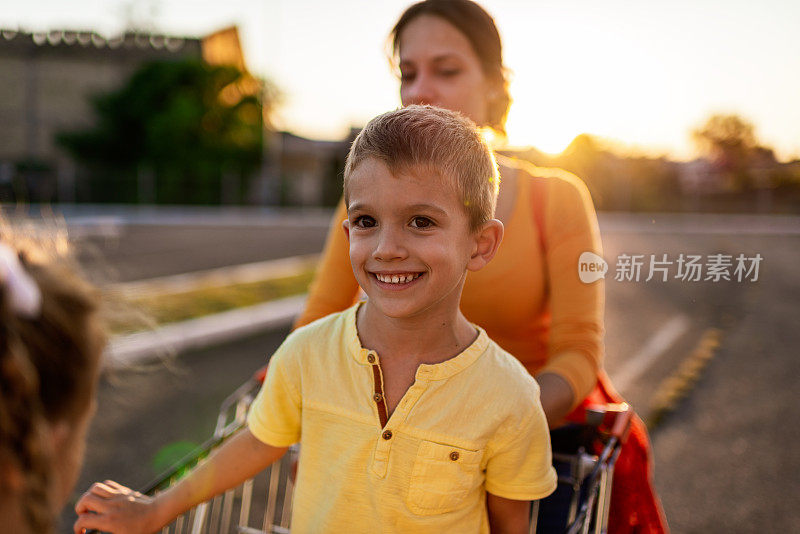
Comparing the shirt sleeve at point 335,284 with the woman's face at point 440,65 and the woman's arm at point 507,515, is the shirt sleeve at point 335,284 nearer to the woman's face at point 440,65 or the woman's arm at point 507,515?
the woman's face at point 440,65

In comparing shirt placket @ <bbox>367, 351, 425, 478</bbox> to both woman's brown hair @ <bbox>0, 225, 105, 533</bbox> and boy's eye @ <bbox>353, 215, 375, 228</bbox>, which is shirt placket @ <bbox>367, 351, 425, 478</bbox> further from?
woman's brown hair @ <bbox>0, 225, 105, 533</bbox>

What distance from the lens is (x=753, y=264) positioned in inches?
142

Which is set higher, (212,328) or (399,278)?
(399,278)

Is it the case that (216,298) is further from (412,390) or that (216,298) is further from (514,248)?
(412,390)

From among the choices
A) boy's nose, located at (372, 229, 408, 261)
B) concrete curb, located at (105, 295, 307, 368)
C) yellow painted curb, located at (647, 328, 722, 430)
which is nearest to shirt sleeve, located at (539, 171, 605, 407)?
boy's nose, located at (372, 229, 408, 261)

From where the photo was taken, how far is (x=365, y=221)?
175cm

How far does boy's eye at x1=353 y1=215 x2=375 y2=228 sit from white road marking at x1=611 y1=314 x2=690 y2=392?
17.2 ft

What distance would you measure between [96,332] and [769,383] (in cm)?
713

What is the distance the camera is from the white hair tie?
1.08m

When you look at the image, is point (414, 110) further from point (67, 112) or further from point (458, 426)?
point (67, 112)

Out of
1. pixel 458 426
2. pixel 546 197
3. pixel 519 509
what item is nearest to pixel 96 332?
pixel 458 426

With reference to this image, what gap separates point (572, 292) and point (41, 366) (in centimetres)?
164

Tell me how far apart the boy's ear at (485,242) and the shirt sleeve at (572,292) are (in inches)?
20.6

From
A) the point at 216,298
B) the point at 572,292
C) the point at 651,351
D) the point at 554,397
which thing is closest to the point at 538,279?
the point at 572,292
